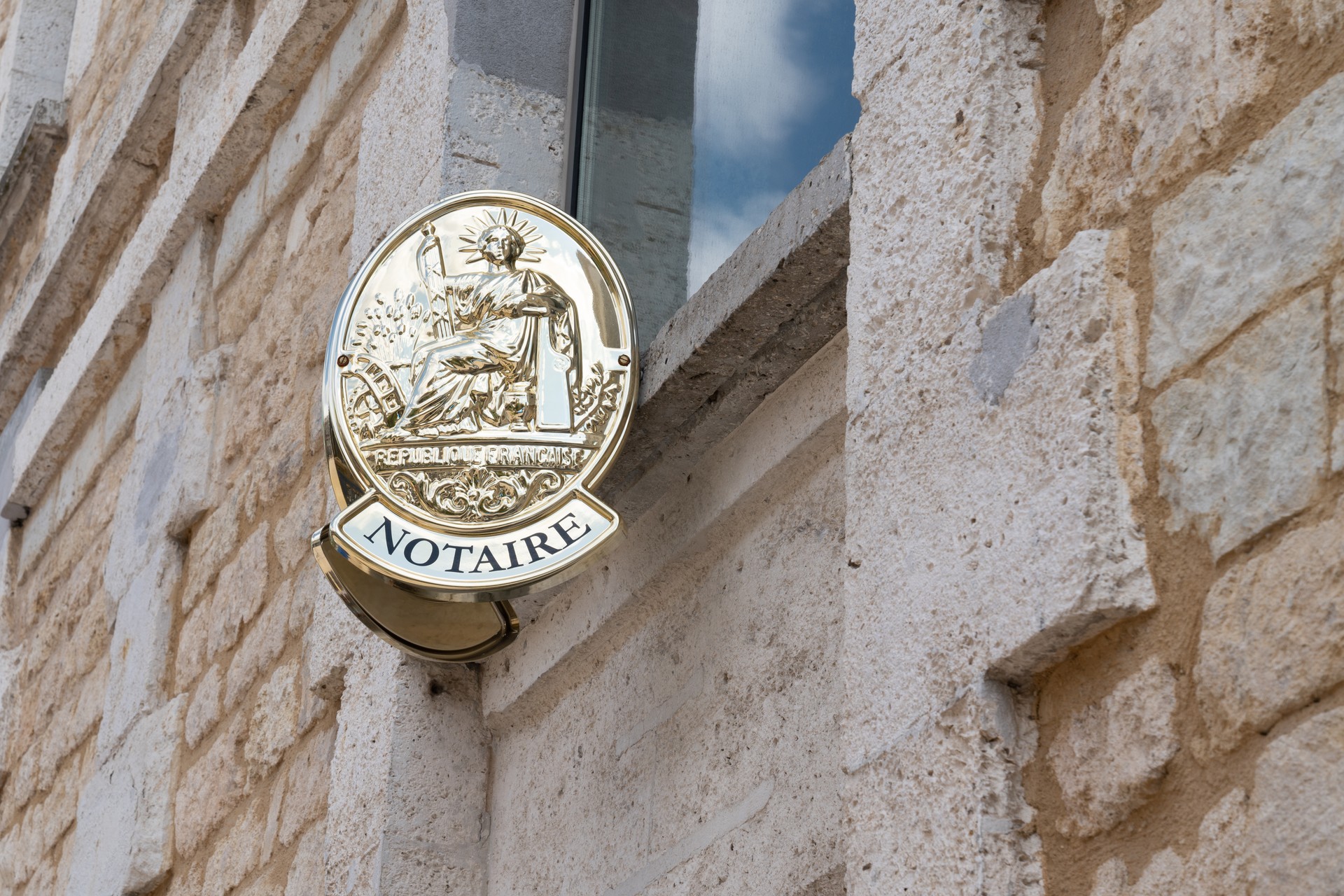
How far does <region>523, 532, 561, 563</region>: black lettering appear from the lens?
247 cm

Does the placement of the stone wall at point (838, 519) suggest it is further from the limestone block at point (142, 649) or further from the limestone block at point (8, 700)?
the limestone block at point (8, 700)

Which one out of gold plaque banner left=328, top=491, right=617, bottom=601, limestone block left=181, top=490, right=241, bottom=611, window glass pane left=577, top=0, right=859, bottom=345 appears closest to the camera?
gold plaque banner left=328, top=491, right=617, bottom=601

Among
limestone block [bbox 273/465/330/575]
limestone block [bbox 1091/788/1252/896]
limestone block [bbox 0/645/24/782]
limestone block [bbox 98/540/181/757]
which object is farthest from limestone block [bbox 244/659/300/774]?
limestone block [bbox 1091/788/1252/896]

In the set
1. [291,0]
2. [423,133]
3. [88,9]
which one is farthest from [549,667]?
[88,9]

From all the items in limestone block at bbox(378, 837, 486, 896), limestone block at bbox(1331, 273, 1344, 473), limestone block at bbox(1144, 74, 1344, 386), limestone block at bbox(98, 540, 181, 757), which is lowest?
limestone block at bbox(1331, 273, 1344, 473)

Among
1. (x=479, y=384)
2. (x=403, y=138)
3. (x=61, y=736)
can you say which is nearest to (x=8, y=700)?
(x=61, y=736)

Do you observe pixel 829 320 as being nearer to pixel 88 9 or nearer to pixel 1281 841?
pixel 1281 841

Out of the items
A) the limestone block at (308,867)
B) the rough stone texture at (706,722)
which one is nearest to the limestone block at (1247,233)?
the rough stone texture at (706,722)

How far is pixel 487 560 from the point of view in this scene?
8.15 feet

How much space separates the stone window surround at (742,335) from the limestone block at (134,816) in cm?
168

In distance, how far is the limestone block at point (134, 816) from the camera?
12.8 feet

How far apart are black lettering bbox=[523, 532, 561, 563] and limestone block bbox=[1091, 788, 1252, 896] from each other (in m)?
1.15

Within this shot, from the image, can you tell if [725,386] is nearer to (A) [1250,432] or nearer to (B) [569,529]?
(B) [569,529]

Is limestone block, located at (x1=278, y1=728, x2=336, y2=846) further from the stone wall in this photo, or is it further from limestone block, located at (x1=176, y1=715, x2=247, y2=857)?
limestone block, located at (x1=176, y1=715, x2=247, y2=857)
